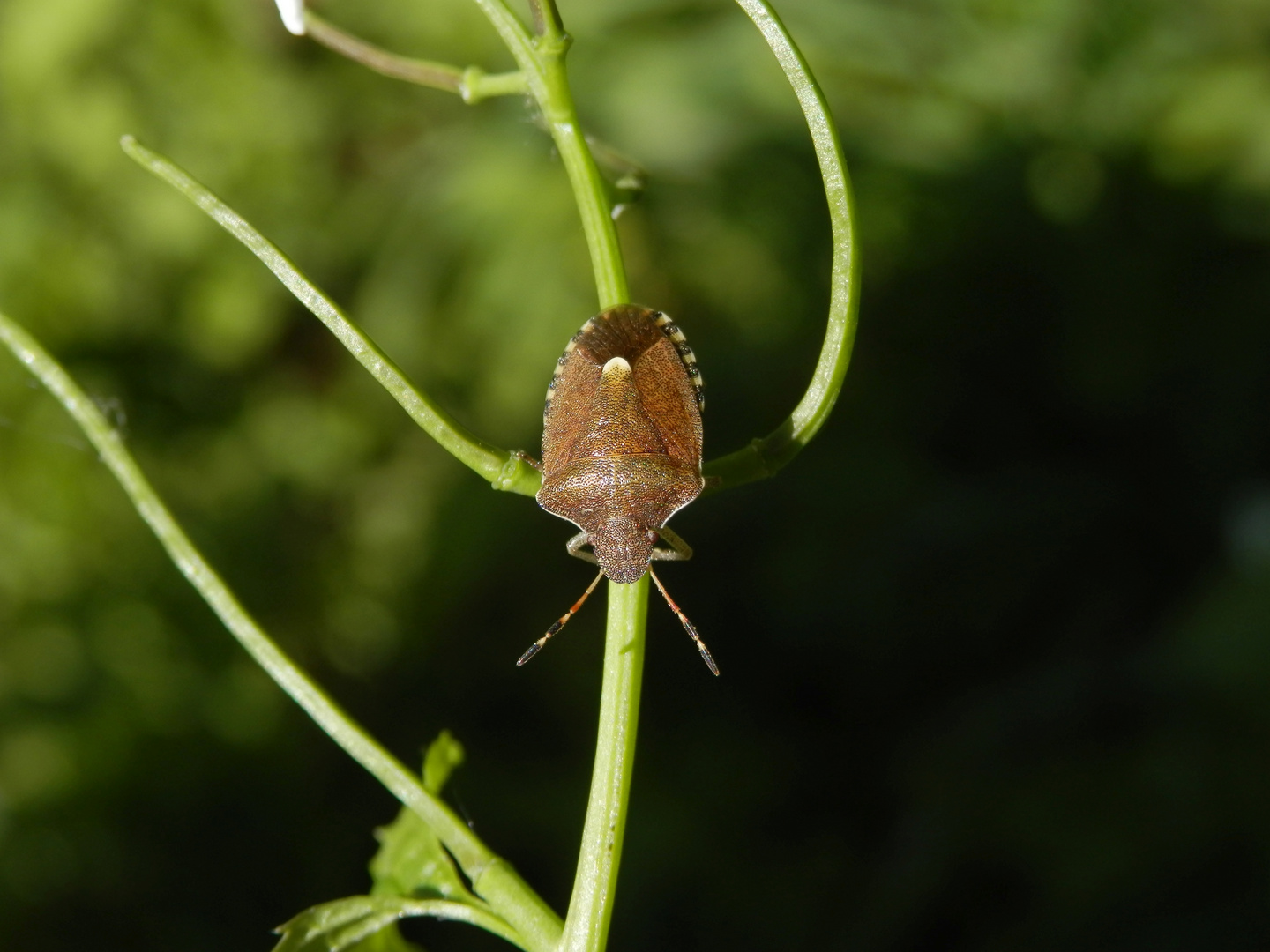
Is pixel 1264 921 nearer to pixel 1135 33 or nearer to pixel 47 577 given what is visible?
pixel 1135 33

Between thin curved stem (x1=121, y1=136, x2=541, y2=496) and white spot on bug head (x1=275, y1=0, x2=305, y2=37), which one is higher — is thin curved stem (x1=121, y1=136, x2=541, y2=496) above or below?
below

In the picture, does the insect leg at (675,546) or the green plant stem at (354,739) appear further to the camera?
the insect leg at (675,546)

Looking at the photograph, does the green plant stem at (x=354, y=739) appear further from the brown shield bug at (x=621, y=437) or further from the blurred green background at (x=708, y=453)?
the blurred green background at (x=708, y=453)

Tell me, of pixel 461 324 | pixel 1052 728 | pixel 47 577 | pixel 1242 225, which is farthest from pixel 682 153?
pixel 47 577

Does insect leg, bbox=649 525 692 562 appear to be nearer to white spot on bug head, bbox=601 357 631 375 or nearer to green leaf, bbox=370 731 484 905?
white spot on bug head, bbox=601 357 631 375

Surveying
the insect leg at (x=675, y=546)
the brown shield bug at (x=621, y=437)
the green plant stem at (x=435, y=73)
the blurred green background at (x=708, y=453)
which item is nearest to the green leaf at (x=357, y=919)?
the brown shield bug at (x=621, y=437)

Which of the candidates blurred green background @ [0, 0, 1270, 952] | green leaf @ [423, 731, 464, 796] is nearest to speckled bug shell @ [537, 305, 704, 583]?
green leaf @ [423, 731, 464, 796]
